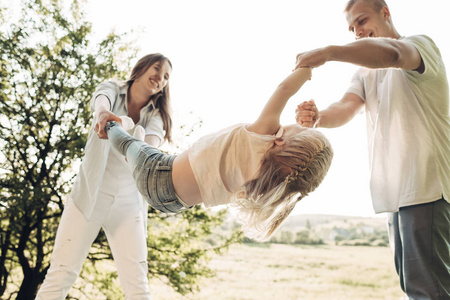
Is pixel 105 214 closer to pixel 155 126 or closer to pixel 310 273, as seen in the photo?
pixel 155 126

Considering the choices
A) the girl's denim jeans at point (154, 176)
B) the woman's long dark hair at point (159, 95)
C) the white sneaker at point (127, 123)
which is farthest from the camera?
the woman's long dark hair at point (159, 95)

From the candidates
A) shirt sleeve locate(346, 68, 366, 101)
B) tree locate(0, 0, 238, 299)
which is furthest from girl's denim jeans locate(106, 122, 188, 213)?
tree locate(0, 0, 238, 299)

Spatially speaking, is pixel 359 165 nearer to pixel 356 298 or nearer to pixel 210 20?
pixel 210 20

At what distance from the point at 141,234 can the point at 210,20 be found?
327 cm

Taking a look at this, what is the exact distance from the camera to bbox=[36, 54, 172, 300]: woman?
5.41ft

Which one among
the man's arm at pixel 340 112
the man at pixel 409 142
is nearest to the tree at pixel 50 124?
the man's arm at pixel 340 112

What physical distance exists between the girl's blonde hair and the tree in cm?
248

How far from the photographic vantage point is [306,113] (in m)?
1.58

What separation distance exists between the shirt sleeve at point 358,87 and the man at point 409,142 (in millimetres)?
116

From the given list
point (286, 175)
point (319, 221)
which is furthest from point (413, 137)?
Result: point (319, 221)

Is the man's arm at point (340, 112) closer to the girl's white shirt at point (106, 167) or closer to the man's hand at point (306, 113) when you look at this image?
the man's hand at point (306, 113)

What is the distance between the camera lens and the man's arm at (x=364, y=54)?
1.21m

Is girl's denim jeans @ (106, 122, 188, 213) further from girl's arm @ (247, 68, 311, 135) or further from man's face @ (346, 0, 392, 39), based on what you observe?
man's face @ (346, 0, 392, 39)

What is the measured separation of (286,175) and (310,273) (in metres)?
5.02
